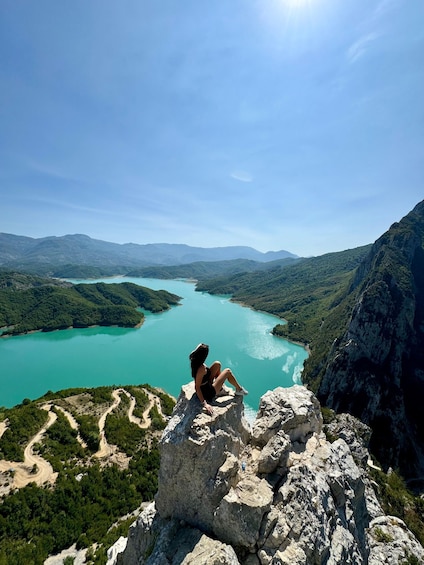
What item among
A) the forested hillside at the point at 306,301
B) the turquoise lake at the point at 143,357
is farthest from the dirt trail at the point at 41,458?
the forested hillside at the point at 306,301

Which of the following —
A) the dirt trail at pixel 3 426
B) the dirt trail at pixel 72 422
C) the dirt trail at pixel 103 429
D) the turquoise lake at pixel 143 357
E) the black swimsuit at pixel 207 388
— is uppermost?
the black swimsuit at pixel 207 388

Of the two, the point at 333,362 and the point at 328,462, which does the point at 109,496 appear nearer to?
the point at 328,462

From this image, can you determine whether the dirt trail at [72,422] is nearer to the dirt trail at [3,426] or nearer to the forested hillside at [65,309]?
the dirt trail at [3,426]

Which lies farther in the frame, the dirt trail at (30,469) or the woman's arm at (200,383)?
the dirt trail at (30,469)

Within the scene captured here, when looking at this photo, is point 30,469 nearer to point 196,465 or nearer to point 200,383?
point 196,465

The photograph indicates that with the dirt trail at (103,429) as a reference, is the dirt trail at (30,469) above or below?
above

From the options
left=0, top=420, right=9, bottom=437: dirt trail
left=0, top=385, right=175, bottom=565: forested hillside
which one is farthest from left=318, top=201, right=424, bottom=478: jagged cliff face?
left=0, top=420, right=9, bottom=437: dirt trail
